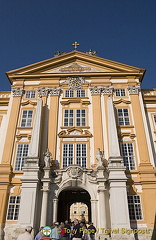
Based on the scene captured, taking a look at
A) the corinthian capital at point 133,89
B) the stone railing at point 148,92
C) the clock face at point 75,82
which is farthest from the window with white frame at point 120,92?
the clock face at point 75,82

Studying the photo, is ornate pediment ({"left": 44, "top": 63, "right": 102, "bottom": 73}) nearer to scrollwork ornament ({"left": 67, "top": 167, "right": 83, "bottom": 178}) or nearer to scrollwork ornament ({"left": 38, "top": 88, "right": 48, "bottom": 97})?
scrollwork ornament ({"left": 38, "top": 88, "right": 48, "bottom": 97})

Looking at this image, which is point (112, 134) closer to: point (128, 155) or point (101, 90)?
point (128, 155)

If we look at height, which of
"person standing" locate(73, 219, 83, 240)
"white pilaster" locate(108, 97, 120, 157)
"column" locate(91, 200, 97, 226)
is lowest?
"person standing" locate(73, 219, 83, 240)

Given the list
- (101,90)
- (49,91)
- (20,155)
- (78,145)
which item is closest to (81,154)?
(78,145)

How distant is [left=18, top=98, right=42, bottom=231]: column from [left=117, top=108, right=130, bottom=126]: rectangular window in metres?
8.83

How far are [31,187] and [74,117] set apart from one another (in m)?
8.80

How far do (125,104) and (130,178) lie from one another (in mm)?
8457

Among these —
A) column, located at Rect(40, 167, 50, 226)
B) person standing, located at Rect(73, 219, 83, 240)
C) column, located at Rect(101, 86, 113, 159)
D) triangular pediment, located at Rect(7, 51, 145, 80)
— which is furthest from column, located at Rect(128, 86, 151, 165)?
person standing, located at Rect(73, 219, 83, 240)

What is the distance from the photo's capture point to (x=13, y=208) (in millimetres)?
19078

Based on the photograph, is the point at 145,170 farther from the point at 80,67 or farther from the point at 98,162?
the point at 80,67

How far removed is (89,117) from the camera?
77.2 ft

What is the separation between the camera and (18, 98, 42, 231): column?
55.3 feet

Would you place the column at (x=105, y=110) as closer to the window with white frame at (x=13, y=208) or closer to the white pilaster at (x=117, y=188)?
the white pilaster at (x=117, y=188)

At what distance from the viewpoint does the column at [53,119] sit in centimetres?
2163
